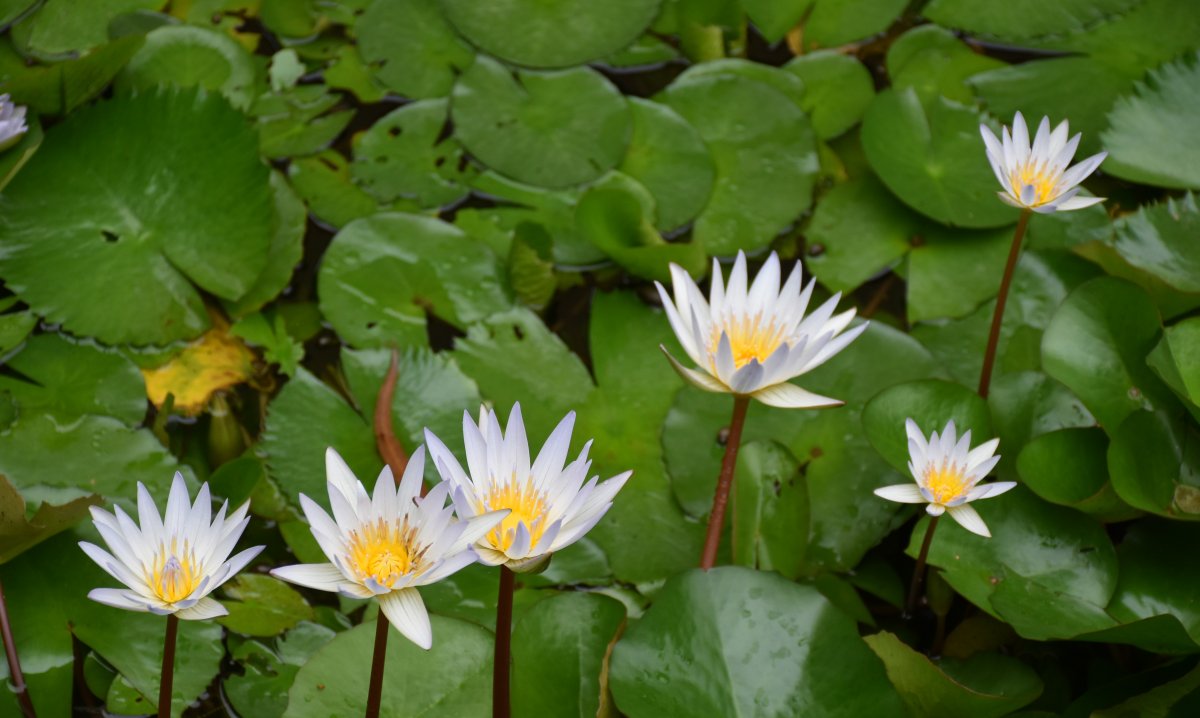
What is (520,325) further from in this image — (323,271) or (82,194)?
(82,194)

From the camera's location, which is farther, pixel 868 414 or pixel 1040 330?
pixel 1040 330

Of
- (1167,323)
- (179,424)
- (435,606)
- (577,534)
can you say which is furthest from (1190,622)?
(179,424)

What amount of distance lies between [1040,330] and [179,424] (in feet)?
5.16

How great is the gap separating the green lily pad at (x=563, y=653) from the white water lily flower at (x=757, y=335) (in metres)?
0.35

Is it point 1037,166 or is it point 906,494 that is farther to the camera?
point 1037,166

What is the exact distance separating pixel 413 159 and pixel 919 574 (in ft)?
4.36

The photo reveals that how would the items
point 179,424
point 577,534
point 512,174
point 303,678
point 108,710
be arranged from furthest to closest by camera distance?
point 512,174, point 179,424, point 108,710, point 303,678, point 577,534

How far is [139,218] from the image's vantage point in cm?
195

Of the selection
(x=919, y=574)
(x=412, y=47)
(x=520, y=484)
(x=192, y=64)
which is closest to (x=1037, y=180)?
(x=919, y=574)

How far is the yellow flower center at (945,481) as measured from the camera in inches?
52.6

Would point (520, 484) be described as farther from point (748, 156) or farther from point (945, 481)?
point (748, 156)

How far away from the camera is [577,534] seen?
1.03 m

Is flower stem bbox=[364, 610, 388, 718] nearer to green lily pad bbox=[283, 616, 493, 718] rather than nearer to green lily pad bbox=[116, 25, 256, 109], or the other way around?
green lily pad bbox=[283, 616, 493, 718]

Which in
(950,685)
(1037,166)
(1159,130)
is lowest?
(950,685)
